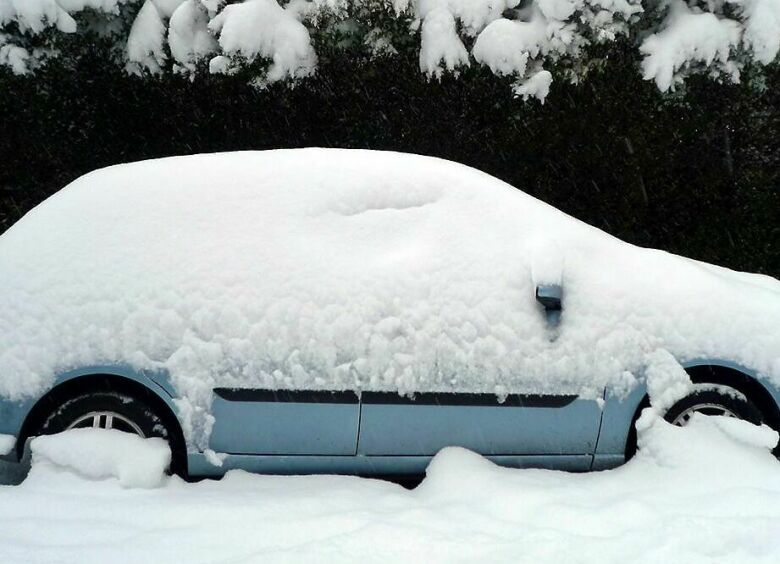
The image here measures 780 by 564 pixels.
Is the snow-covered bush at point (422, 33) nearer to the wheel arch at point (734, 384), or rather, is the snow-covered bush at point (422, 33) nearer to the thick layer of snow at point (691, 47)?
the thick layer of snow at point (691, 47)

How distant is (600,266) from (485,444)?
953 millimetres

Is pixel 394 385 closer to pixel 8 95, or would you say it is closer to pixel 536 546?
pixel 536 546

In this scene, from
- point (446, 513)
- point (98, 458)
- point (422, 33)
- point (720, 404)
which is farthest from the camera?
point (422, 33)

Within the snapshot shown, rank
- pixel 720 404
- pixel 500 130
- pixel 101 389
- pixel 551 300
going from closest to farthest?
pixel 101 389 < pixel 551 300 < pixel 720 404 < pixel 500 130

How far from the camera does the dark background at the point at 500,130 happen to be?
6457 mm

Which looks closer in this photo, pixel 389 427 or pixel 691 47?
pixel 389 427

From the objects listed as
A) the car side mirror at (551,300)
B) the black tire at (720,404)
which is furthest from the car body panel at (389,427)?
the car side mirror at (551,300)

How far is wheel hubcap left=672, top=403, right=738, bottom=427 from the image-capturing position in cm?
308

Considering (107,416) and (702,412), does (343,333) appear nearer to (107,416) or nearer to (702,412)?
(107,416)

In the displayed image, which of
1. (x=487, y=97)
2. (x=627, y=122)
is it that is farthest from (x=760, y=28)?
(x=487, y=97)

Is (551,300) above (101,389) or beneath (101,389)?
above

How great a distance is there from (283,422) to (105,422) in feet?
2.33

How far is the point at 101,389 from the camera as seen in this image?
2877mm

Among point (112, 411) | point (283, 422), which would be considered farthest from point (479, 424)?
point (112, 411)
